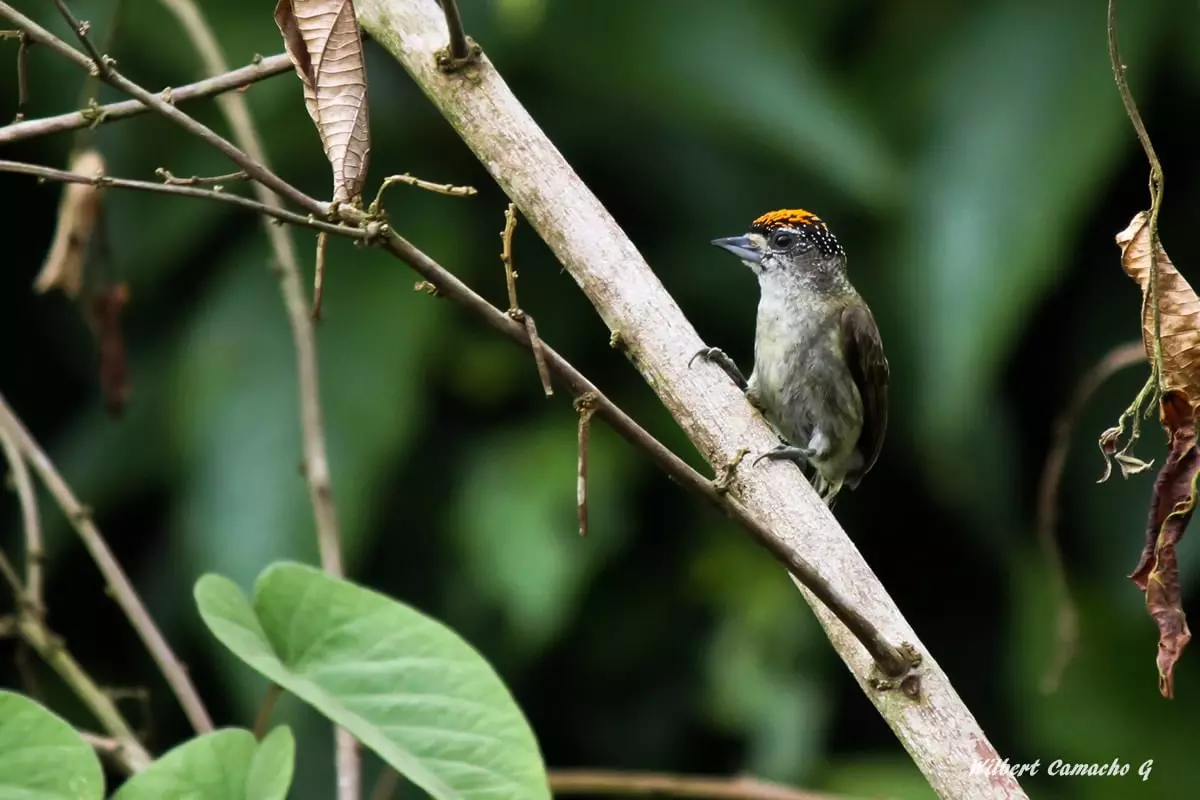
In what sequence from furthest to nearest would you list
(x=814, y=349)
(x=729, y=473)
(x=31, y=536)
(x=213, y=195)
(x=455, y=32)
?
(x=814, y=349) < (x=31, y=536) < (x=455, y=32) < (x=729, y=473) < (x=213, y=195)

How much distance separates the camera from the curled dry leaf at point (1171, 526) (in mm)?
1479

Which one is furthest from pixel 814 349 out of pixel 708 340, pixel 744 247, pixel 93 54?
pixel 93 54

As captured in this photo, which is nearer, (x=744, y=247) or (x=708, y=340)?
(x=744, y=247)

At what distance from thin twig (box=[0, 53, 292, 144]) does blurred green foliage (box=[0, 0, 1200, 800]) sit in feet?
7.86

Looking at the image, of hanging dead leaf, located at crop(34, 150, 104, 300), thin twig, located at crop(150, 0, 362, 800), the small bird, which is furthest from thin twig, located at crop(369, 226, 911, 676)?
the small bird

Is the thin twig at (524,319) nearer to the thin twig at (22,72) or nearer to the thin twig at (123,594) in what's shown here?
the thin twig at (22,72)

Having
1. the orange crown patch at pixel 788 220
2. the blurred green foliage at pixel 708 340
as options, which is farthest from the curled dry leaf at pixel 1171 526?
the blurred green foliage at pixel 708 340

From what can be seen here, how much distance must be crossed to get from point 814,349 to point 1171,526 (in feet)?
5.62

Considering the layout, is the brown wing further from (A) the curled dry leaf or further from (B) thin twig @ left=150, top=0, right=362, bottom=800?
(A) the curled dry leaf

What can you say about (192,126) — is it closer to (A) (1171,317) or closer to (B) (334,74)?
(B) (334,74)

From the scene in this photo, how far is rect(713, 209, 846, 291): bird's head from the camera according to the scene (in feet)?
10.4

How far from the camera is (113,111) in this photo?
153 centimetres

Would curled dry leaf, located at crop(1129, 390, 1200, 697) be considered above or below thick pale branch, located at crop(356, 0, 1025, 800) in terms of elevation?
below

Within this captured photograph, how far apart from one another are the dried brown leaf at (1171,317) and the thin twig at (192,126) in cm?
87
